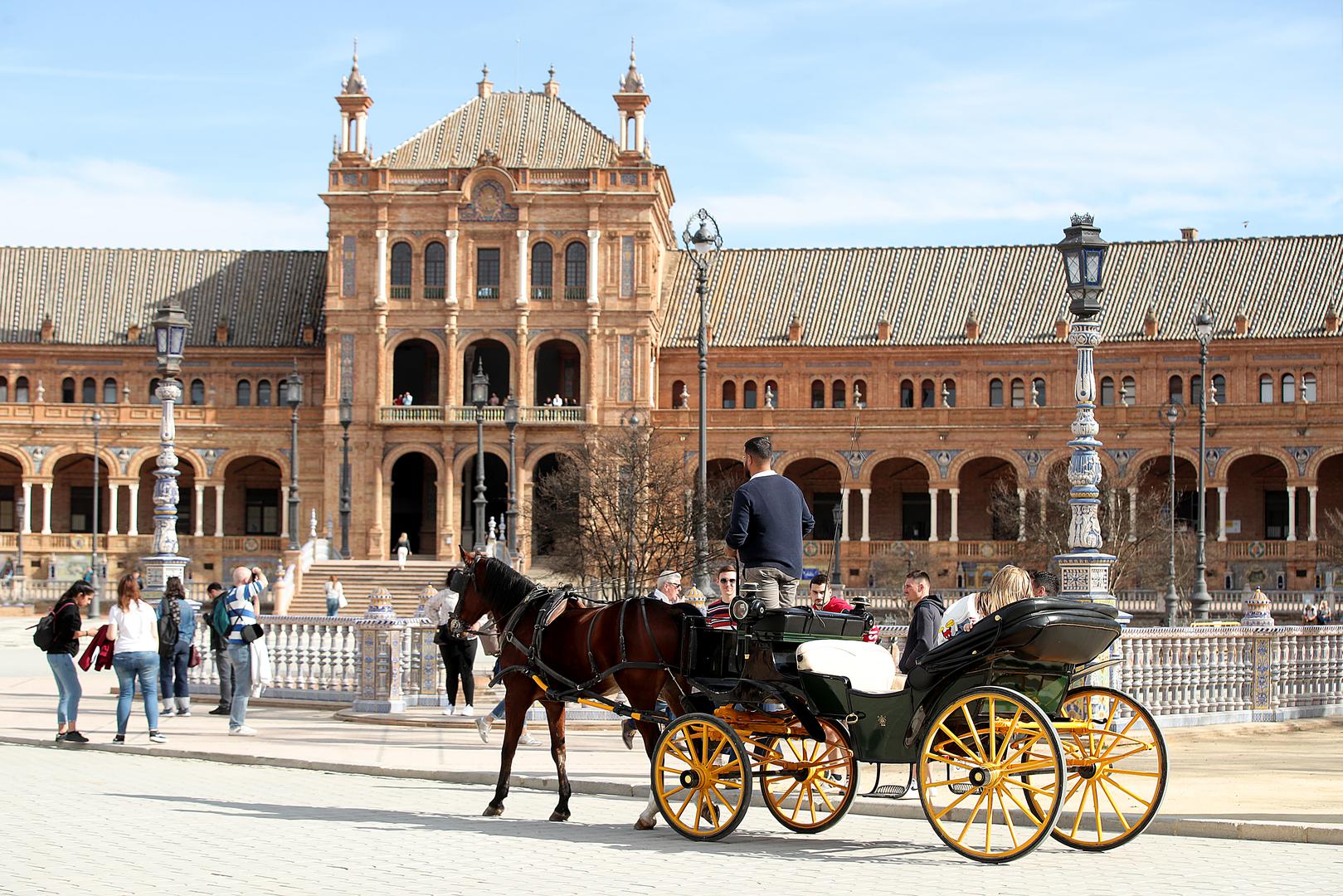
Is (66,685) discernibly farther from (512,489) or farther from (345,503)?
(512,489)

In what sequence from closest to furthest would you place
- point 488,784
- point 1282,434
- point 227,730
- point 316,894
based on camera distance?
point 316,894
point 488,784
point 227,730
point 1282,434

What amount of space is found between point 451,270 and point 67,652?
4724 cm

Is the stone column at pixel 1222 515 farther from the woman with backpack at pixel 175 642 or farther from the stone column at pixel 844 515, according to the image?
the woman with backpack at pixel 175 642

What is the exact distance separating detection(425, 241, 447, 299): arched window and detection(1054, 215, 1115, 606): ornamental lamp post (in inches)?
1909

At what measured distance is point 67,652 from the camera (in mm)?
17938

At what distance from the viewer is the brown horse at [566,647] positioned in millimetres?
11992

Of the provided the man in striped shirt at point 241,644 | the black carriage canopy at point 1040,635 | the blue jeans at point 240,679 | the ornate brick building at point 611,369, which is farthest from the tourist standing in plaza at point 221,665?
the ornate brick building at point 611,369

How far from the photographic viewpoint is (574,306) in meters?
64.8

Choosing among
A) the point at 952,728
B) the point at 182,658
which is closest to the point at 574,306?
the point at 182,658

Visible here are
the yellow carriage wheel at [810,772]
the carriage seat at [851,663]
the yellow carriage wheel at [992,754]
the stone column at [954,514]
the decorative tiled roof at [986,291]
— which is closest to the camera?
the yellow carriage wheel at [992,754]

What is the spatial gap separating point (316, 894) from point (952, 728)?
3.80 metres

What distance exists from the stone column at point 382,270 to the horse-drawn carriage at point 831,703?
52.5 meters

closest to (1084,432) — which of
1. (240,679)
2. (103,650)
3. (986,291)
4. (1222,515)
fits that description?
(240,679)

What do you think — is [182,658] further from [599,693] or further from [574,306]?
[574,306]
